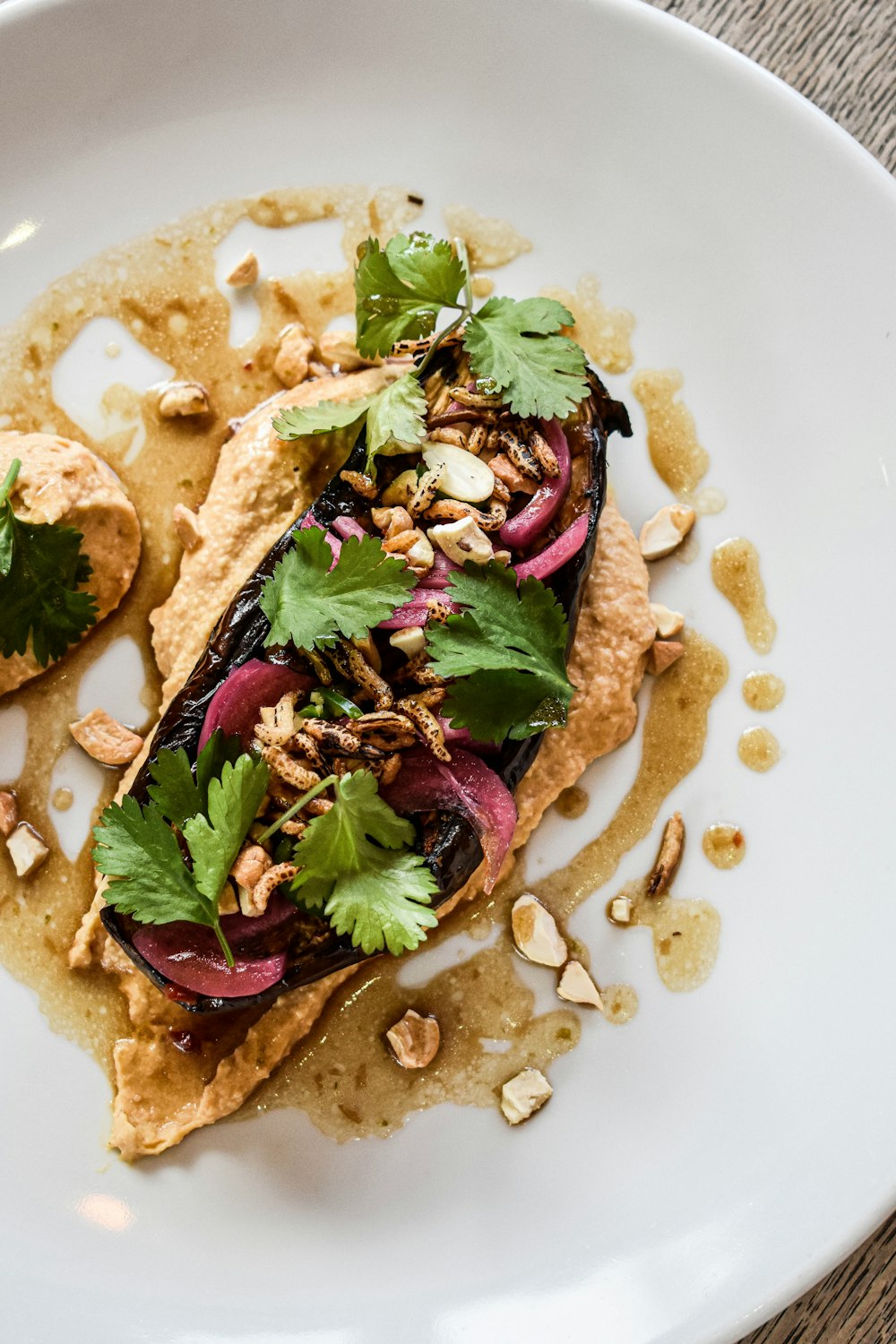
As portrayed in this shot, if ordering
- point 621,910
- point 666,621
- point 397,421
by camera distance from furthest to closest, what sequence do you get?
point 666,621
point 621,910
point 397,421

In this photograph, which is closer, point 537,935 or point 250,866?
point 250,866

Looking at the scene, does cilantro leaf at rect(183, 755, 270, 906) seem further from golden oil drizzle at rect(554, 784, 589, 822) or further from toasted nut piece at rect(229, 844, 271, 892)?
golden oil drizzle at rect(554, 784, 589, 822)

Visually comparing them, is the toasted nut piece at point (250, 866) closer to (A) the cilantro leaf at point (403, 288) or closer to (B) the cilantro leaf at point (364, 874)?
(B) the cilantro leaf at point (364, 874)

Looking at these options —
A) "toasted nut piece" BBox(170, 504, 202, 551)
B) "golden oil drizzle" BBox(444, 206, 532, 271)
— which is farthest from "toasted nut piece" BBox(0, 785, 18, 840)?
"golden oil drizzle" BBox(444, 206, 532, 271)

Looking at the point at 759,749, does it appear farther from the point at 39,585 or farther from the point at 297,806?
the point at 39,585

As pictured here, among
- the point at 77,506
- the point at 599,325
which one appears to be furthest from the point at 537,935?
the point at 599,325

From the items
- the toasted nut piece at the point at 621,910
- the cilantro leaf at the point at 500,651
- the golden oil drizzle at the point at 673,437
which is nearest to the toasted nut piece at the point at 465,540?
the cilantro leaf at the point at 500,651
